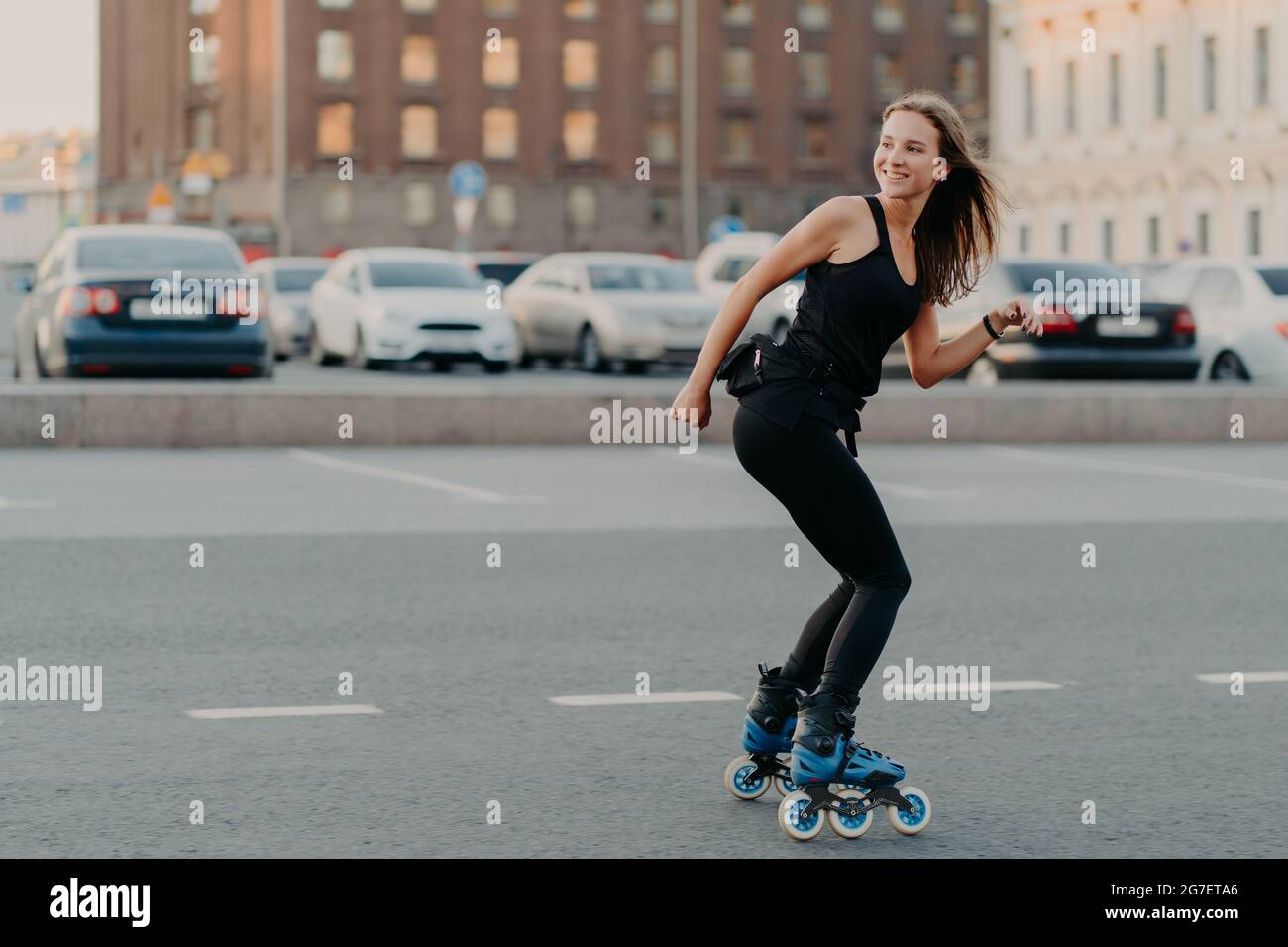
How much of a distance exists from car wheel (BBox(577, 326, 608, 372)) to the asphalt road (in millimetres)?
13948

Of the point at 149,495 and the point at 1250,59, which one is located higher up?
the point at 1250,59

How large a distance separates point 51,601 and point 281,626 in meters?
1.17

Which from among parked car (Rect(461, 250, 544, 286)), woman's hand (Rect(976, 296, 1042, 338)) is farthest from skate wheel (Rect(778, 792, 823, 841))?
parked car (Rect(461, 250, 544, 286))

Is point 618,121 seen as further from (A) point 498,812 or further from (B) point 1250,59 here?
(A) point 498,812

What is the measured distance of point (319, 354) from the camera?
30812mm

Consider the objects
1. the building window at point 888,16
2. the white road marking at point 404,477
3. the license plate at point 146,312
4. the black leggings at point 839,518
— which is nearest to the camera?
the black leggings at point 839,518

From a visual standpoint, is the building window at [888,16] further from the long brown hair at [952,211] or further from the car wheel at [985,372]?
the long brown hair at [952,211]

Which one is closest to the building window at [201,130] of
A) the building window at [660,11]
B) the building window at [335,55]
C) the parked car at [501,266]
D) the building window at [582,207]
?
the building window at [335,55]

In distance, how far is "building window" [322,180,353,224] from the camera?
292 feet

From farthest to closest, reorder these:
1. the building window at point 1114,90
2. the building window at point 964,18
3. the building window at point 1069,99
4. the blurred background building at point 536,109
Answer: the building window at point 964,18 < the blurred background building at point 536,109 < the building window at point 1069,99 < the building window at point 1114,90

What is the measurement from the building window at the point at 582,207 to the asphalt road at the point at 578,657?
7891 cm

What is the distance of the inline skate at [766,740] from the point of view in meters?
5.74
